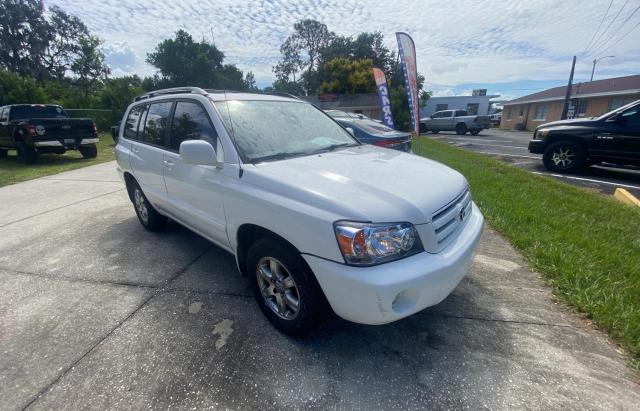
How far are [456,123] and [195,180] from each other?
911 inches

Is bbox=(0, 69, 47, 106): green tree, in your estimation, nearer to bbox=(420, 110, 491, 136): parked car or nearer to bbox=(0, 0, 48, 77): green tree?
bbox=(0, 0, 48, 77): green tree

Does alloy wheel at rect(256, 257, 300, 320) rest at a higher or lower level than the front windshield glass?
lower

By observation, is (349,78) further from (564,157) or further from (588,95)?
(564,157)

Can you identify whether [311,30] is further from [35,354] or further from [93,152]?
[35,354]

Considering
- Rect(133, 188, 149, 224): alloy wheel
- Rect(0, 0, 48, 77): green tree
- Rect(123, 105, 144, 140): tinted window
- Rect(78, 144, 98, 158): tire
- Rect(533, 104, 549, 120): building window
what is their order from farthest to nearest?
1. Rect(0, 0, 48, 77): green tree
2. Rect(533, 104, 549, 120): building window
3. Rect(78, 144, 98, 158): tire
4. Rect(133, 188, 149, 224): alloy wheel
5. Rect(123, 105, 144, 140): tinted window

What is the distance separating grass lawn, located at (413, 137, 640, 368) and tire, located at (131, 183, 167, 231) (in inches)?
173

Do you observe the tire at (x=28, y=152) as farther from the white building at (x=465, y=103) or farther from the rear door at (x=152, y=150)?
the white building at (x=465, y=103)

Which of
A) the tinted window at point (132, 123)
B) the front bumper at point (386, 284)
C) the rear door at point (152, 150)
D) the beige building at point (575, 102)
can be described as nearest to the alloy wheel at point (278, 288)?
the front bumper at point (386, 284)

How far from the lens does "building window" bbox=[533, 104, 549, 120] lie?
2938cm

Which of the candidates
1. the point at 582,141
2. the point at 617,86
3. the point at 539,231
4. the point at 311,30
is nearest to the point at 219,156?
the point at 539,231

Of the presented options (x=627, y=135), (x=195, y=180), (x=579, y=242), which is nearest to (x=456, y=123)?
(x=627, y=135)

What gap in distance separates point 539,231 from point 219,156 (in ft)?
12.4

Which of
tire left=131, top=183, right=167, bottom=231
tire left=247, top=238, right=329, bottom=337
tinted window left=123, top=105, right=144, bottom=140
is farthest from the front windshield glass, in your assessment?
tire left=131, top=183, right=167, bottom=231

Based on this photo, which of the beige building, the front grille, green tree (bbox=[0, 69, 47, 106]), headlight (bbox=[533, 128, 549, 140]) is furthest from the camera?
the beige building
